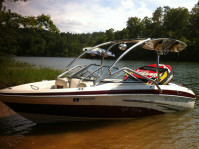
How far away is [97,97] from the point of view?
15.4 ft

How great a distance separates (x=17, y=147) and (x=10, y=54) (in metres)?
7.68

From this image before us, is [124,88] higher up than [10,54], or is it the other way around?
[10,54]

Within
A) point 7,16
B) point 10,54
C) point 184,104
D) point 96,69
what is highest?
point 7,16

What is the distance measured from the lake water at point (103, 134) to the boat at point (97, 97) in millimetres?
279

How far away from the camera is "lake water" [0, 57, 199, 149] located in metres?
4.16

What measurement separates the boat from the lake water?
279mm

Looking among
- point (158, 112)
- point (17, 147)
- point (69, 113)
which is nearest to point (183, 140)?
point (158, 112)

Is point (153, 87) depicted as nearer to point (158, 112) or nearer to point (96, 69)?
point (158, 112)

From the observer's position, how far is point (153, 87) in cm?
549

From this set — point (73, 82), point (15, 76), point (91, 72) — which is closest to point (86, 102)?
point (73, 82)

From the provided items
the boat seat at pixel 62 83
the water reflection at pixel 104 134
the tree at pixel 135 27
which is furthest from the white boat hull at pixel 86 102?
the tree at pixel 135 27

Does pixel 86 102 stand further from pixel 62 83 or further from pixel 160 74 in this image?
pixel 160 74

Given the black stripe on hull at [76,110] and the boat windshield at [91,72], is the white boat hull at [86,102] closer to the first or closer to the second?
the black stripe on hull at [76,110]

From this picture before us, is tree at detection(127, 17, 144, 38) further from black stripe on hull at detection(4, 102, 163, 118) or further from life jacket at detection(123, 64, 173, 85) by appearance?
black stripe on hull at detection(4, 102, 163, 118)
